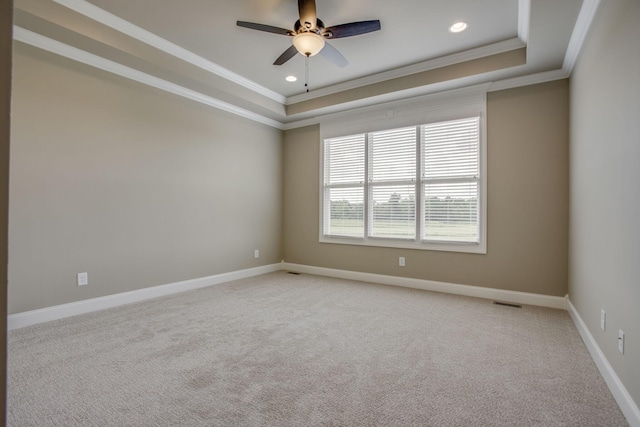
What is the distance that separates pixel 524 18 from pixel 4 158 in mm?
3755

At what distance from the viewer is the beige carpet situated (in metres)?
1.65

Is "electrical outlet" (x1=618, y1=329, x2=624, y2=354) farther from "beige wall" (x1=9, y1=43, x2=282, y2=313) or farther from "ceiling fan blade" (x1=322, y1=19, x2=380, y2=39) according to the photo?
"beige wall" (x1=9, y1=43, x2=282, y2=313)

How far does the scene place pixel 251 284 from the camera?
4.59 m

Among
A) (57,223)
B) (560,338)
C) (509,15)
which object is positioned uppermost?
(509,15)

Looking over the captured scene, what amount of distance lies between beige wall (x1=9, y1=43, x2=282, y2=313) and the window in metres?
1.53

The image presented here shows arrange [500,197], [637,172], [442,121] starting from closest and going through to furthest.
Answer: [637,172]
[500,197]
[442,121]

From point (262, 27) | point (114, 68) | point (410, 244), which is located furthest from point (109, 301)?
point (410, 244)

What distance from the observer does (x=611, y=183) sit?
200 centimetres

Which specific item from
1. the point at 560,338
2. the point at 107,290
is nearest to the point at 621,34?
the point at 560,338

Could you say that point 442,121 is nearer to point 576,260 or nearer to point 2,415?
point 576,260

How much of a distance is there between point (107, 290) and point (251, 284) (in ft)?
5.86

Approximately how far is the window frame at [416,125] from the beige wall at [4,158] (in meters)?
4.27

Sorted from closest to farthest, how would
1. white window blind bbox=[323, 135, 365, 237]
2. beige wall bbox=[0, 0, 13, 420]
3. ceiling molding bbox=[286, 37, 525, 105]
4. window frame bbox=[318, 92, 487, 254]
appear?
1. beige wall bbox=[0, 0, 13, 420]
2. ceiling molding bbox=[286, 37, 525, 105]
3. window frame bbox=[318, 92, 487, 254]
4. white window blind bbox=[323, 135, 365, 237]

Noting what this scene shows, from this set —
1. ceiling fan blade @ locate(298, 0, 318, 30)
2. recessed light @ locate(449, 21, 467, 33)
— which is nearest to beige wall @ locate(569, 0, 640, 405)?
recessed light @ locate(449, 21, 467, 33)
